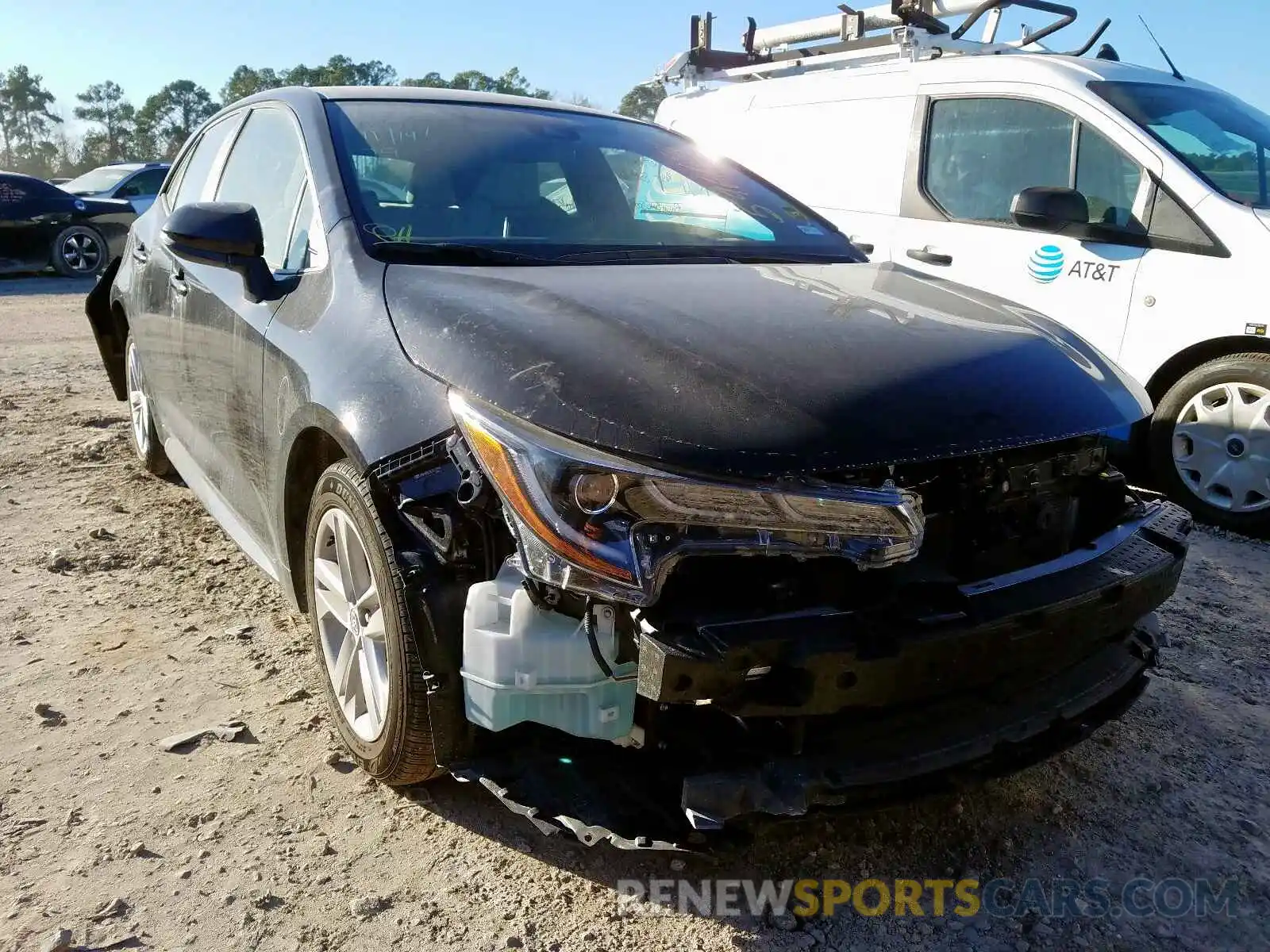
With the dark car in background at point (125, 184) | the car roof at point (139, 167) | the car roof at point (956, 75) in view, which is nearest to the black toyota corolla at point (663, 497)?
the car roof at point (956, 75)

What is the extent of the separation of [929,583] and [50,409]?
18.7 ft

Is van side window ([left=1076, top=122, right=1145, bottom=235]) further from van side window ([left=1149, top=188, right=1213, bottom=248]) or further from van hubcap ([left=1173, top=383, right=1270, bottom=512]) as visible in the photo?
van hubcap ([left=1173, top=383, right=1270, bottom=512])

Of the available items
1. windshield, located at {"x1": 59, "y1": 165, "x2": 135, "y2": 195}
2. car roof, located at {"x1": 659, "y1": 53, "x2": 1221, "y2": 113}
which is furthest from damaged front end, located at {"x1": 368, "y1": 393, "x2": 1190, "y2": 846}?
windshield, located at {"x1": 59, "y1": 165, "x2": 135, "y2": 195}

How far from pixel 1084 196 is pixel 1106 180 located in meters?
0.17

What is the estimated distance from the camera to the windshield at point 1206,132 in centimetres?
447

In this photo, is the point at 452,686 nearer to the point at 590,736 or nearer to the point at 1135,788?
the point at 590,736

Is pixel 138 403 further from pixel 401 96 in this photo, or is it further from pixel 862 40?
pixel 862 40

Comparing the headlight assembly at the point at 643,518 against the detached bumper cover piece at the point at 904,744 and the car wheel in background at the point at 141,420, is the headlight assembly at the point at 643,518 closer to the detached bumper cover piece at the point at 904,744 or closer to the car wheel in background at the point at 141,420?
the detached bumper cover piece at the point at 904,744

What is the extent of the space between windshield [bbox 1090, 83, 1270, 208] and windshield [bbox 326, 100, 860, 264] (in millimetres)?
2176

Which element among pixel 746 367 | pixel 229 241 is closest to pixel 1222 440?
pixel 746 367

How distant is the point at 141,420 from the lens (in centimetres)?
455

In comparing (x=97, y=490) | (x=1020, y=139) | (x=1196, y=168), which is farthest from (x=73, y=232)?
(x=1196, y=168)

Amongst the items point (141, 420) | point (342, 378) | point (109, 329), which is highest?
point (342, 378)

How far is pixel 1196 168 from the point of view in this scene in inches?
175
